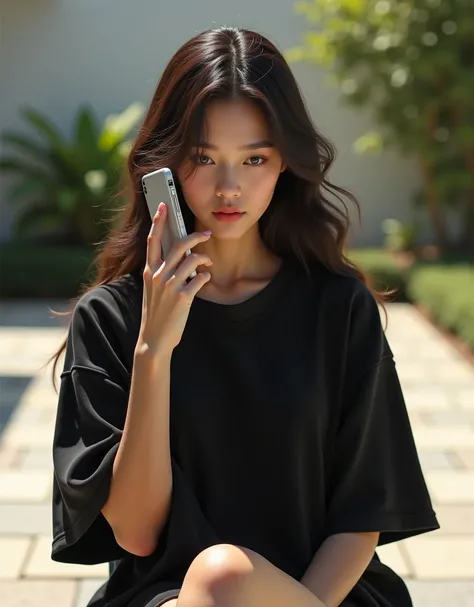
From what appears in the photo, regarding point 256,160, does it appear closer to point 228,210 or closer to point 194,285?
point 228,210

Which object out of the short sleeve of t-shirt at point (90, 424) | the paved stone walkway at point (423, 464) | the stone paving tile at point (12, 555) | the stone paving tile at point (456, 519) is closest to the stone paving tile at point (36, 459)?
the paved stone walkway at point (423, 464)

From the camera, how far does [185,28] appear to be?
950 cm

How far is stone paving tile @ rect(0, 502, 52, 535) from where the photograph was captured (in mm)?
3154

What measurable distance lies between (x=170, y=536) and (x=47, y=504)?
198cm

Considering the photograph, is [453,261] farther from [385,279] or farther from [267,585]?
[267,585]

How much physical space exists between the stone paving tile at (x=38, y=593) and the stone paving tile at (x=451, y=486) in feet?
4.80

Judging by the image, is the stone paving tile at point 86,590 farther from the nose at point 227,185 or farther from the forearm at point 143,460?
the nose at point 227,185

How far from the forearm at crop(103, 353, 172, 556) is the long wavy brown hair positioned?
38 centimetres

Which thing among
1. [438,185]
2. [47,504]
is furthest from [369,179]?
[47,504]

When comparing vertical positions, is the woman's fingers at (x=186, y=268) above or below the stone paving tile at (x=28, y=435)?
above

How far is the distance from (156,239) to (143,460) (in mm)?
371

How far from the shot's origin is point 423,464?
3873 millimetres

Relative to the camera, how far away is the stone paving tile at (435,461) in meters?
3.84

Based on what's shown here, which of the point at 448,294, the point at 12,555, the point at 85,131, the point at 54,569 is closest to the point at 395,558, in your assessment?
the point at 54,569
